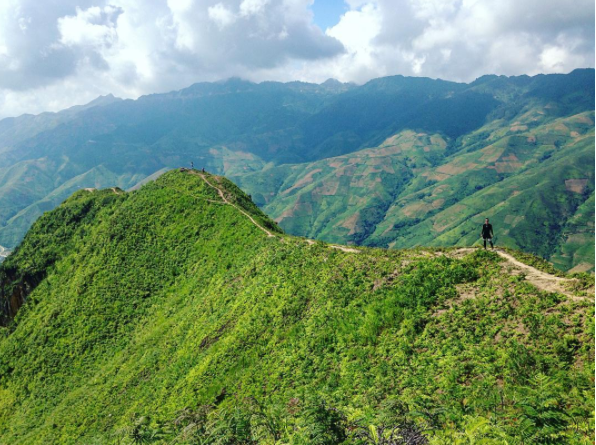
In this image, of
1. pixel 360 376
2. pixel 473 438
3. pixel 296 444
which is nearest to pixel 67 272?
pixel 360 376

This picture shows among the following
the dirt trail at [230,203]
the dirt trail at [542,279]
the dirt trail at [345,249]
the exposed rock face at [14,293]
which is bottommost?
the exposed rock face at [14,293]

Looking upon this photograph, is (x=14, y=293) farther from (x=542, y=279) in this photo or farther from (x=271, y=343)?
(x=542, y=279)

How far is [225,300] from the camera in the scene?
40.9 m

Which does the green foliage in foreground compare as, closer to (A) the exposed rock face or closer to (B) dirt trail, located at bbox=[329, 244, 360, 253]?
(B) dirt trail, located at bbox=[329, 244, 360, 253]

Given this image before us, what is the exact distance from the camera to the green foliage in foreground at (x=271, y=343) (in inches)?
614

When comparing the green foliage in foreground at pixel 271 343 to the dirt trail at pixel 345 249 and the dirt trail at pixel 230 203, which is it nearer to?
the dirt trail at pixel 345 249

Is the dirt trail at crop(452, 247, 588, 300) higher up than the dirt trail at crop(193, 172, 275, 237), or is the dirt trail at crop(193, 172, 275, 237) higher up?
the dirt trail at crop(193, 172, 275, 237)

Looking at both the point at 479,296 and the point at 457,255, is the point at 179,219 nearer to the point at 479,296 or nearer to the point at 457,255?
the point at 457,255

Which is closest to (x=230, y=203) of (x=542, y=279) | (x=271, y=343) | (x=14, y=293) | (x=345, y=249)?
(x=345, y=249)

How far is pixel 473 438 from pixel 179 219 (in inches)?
2227

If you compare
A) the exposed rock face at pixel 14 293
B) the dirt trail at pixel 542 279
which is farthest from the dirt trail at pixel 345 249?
the exposed rock face at pixel 14 293

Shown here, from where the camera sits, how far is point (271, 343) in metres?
30.5

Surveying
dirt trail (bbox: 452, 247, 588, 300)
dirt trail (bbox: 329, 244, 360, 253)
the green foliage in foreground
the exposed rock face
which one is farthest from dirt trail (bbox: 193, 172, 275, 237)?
the exposed rock face

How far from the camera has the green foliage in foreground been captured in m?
15.6
